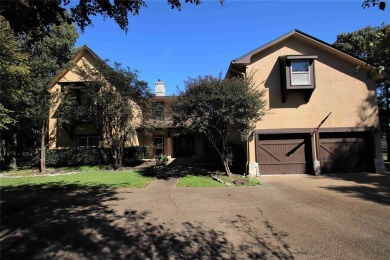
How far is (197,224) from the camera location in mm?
7398

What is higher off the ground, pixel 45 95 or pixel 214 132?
pixel 45 95

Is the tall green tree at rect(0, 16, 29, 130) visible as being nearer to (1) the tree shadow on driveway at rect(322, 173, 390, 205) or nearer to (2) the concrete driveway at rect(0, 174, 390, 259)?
(2) the concrete driveway at rect(0, 174, 390, 259)

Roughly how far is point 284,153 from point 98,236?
42.5ft

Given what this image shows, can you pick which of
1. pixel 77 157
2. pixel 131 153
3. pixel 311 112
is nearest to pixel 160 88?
pixel 131 153

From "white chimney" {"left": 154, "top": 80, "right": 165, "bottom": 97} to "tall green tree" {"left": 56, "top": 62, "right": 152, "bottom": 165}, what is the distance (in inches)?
348

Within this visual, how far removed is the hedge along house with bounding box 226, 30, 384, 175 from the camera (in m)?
17.1

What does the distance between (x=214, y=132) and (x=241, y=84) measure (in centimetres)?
283

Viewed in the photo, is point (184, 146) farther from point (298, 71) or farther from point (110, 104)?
point (298, 71)

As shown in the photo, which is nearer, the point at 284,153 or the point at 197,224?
the point at 197,224

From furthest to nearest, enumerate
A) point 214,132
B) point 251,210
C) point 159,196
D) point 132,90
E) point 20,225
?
point 132,90 < point 214,132 < point 159,196 < point 251,210 < point 20,225

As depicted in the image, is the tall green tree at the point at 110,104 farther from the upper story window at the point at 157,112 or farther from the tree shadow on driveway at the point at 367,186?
the tree shadow on driveway at the point at 367,186

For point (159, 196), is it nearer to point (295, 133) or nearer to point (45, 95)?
point (295, 133)

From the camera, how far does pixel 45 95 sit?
A: 21.1m

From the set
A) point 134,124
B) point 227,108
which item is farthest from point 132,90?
point 227,108
